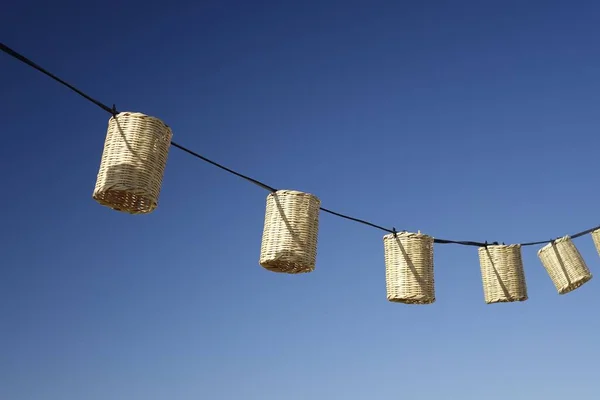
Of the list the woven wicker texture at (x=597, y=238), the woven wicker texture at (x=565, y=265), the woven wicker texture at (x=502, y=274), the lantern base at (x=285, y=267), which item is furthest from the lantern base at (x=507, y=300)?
the lantern base at (x=285, y=267)

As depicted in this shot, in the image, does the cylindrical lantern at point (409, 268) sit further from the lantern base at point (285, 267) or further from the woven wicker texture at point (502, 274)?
the woven wicker texture at point (502, 274)

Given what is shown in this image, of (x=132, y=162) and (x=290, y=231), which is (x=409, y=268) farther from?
(x=132, y=162)

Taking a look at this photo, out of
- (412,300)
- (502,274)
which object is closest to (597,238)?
(502,274)

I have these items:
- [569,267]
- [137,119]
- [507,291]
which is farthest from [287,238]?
[569,267]

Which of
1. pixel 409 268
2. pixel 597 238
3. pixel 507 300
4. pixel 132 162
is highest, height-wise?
pixel 597 238

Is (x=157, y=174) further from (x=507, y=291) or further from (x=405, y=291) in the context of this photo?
(x=507, y=291)

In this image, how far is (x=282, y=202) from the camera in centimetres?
430

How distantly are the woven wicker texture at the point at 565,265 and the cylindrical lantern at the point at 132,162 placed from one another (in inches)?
190

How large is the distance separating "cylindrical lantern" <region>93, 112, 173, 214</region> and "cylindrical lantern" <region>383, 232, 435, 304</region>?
2.36 meters

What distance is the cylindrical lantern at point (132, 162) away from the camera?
11.1 ft

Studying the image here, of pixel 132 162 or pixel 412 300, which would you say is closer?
pixel 132 162

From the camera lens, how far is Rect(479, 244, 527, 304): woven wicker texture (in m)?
6.29

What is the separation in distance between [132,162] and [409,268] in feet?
8.76

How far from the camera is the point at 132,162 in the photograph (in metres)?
3.42
